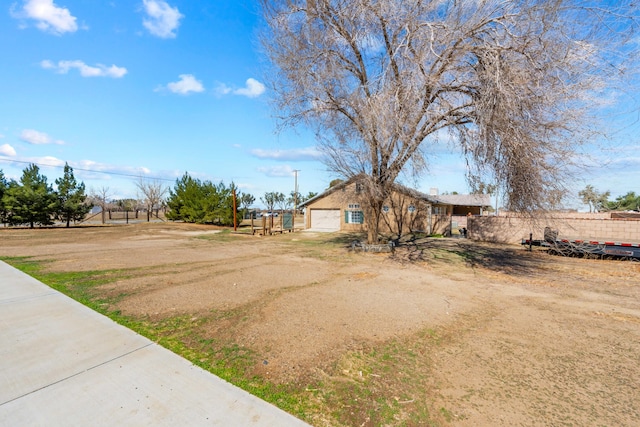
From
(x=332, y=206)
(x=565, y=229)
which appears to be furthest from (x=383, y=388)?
(x=332, y=206)

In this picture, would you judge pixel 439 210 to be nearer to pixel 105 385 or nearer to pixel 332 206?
pixel 332 206

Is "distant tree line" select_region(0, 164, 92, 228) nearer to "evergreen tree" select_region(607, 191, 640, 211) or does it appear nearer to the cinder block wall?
the cinder block wall

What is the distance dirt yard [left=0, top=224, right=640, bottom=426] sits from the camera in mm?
2859

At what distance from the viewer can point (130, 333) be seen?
167 inches

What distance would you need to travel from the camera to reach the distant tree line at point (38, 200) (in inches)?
842

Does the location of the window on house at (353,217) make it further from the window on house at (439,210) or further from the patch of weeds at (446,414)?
the patch of weeds at (446,414)

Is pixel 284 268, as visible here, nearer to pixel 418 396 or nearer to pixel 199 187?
pixel 418 396

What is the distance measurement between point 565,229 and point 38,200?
115 feet

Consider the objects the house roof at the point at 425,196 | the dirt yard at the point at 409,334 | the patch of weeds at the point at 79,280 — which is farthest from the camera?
the house roof at the point at 425,196

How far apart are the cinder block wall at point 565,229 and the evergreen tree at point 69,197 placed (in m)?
30.6

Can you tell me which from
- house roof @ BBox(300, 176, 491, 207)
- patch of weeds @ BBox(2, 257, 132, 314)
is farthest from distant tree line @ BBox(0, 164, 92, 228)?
house roof @ BBox(300, 176, 491, 207)

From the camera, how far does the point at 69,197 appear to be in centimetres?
2380

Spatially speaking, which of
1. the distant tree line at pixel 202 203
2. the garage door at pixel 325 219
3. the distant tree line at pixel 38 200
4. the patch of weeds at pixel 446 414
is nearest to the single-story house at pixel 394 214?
the garage door at pixel 325 219

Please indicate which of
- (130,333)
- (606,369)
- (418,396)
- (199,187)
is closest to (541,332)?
(606,369)
